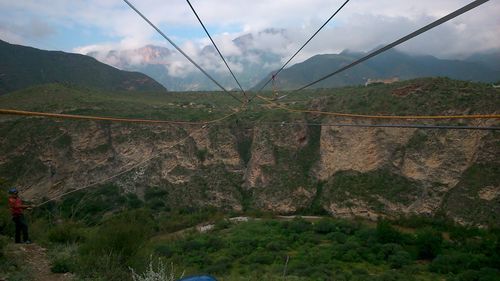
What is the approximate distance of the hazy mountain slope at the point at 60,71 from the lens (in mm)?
86750

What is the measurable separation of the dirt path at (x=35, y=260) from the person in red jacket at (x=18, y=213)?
26 cm

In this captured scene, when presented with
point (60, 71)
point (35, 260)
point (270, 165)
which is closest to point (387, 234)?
point (270, 165)

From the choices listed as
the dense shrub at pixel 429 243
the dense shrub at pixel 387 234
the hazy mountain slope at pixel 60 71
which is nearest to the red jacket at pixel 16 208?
the dense shrub at pixel 387 234

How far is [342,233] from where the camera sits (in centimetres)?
3538

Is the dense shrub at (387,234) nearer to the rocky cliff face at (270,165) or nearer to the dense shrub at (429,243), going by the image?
the dense shrub at (429,243)

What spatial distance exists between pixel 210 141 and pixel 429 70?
17385 centimetres

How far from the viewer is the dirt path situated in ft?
27.1

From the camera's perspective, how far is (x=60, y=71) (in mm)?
94625

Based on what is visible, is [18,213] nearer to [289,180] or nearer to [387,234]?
[387,234]

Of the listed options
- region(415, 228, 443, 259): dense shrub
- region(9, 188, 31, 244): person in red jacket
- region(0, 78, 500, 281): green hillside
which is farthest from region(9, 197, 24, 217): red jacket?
region(415, 228, 443, 259): dense shrub

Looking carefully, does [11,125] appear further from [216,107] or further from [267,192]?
[267,192]

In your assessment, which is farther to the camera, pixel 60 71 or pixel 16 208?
pixel 60 71

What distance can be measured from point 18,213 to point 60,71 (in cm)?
9561

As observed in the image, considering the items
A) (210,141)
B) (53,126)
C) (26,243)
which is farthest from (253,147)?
(26,243)
